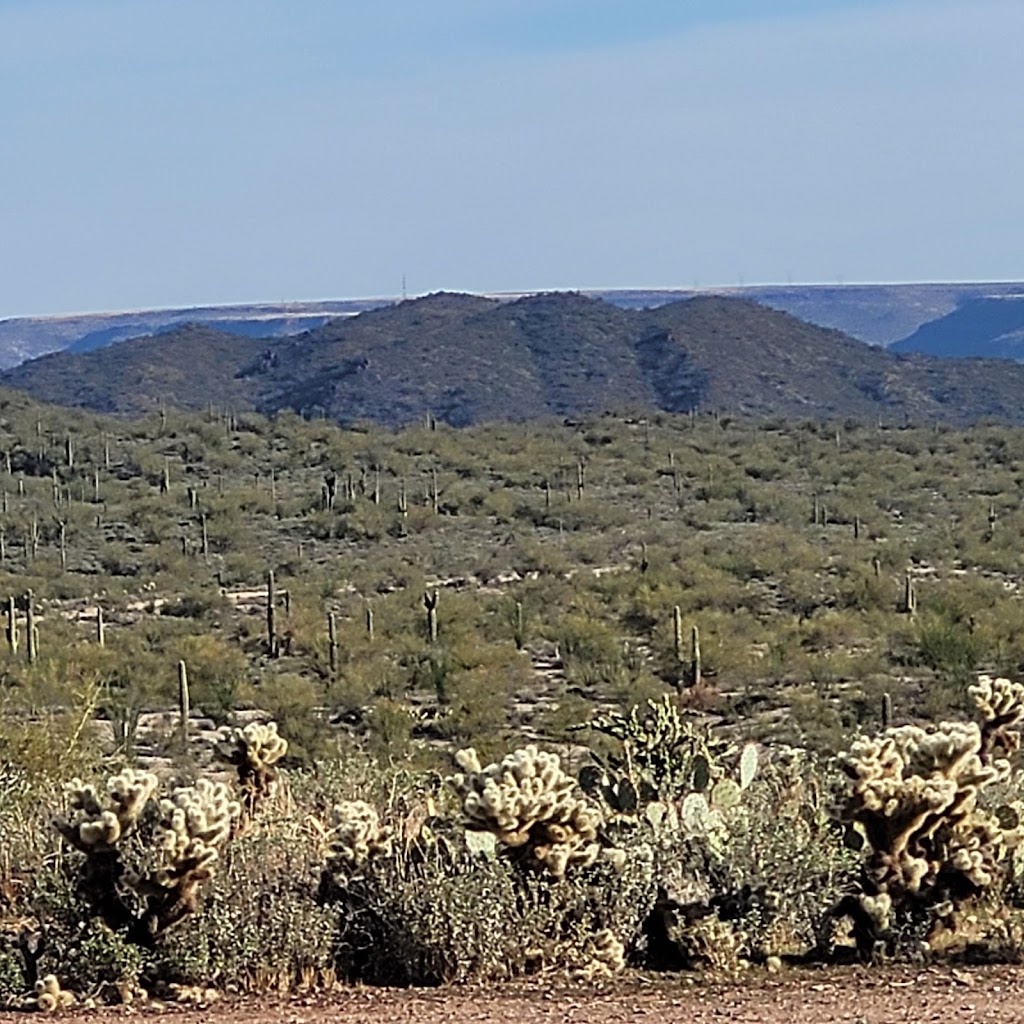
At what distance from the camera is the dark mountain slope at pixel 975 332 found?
463 ft

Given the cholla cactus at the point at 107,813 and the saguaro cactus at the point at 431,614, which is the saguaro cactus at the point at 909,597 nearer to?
the saguaro cactus at the point at 431,614

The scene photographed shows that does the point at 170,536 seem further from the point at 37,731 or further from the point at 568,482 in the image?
the point at 37,731

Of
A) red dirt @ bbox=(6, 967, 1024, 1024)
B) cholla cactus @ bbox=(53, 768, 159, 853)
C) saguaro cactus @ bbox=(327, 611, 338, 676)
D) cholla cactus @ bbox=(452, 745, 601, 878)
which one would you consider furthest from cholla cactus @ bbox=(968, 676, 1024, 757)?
saguaro cactus @ bbox=(327, 611, 338, 676)

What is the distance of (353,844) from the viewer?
7.06m

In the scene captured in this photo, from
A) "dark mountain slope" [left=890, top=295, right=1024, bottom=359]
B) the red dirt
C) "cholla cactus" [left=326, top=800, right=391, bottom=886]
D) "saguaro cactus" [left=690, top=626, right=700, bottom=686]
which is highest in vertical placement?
"dark mountain slope" [left=890, top=295, right=1024, bottom=359]

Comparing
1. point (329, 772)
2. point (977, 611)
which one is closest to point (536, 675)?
point (977, 611)

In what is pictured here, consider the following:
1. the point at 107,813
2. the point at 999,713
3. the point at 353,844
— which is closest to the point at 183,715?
the point at 999,713

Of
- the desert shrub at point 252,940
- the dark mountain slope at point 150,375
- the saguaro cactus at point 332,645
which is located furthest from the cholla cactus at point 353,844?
the dark mountain slope at point 150,375

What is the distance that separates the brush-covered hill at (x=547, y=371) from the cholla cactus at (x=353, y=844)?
65758mm

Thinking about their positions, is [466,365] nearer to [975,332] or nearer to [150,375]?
[150,375]

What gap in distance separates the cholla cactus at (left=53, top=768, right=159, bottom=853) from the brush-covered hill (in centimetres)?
6611

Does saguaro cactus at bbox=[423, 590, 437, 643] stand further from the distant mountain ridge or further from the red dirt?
the distant mountain ridge

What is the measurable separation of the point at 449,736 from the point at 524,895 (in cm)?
1199

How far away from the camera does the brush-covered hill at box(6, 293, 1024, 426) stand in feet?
248
